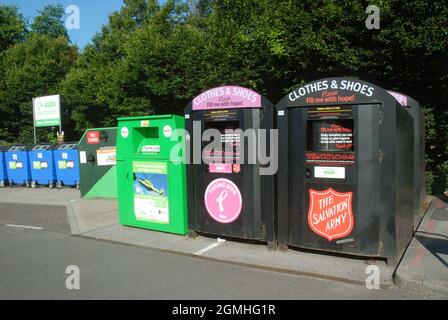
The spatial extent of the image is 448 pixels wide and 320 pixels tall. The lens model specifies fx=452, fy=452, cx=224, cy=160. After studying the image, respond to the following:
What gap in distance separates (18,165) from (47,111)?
339 cm

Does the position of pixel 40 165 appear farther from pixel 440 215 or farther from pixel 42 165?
pixel 440 215

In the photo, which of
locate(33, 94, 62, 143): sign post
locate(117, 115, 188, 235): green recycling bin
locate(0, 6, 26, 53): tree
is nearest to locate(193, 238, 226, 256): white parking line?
locate(117, 115, 188, 235): green recycling bin

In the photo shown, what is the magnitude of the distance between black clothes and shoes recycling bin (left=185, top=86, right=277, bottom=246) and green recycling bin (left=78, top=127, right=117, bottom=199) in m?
4.84

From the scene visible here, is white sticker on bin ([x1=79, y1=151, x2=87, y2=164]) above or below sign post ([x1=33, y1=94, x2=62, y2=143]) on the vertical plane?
below

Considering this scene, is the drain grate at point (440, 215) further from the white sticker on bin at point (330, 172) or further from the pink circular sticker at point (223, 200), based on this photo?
the pink circular sticker at point (223, 200)

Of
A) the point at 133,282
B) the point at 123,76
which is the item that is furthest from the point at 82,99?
the point at 133,282

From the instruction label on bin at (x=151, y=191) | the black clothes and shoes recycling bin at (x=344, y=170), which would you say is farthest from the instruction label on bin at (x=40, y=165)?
the black clothes and shoes recycling bin at (x=344, y=170)

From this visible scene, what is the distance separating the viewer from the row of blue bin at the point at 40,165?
1377cm

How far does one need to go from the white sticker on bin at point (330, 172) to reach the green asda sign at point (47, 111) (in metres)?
14.3

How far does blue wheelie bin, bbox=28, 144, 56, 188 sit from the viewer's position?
46.9ft

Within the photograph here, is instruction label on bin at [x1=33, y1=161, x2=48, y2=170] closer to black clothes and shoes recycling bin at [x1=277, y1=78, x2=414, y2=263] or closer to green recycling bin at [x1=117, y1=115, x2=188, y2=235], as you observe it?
green recycling bin at [x1=117, y1=115, x2=188, y2=235]

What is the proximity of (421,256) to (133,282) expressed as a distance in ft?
11.0

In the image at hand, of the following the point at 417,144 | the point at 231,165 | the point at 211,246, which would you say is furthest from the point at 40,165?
the point at 417,144

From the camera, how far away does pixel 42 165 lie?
14.5m
